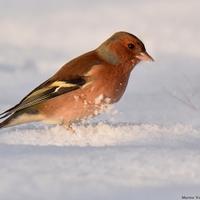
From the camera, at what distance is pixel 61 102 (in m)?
6.97

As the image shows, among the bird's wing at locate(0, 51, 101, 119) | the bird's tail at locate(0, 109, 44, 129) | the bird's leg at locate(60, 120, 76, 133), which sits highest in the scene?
the bird's wing at locate(0, 51, 101, 119)

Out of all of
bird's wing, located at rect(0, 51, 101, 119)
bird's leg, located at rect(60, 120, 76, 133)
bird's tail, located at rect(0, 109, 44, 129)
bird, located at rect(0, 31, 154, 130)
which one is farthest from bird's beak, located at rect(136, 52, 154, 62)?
bird's tail, located at rect(0, 109, 44, 129)

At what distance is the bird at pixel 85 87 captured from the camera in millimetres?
6855

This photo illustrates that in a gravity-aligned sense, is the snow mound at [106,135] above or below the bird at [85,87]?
below

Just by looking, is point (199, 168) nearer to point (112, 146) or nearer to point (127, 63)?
point (112, 146)

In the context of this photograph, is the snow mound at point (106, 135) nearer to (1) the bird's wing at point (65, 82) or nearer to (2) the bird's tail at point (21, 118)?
(2) the bird's tail at point (21, 118)

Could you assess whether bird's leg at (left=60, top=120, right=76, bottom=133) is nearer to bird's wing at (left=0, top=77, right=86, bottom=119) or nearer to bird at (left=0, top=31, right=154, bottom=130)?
bird at (left=0, top=31, right=154, bottom=130)

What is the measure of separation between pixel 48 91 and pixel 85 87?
48 centimetres

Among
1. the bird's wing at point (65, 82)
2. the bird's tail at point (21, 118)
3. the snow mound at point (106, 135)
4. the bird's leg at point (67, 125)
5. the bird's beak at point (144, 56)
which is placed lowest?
the snow mound at point (106, 135)

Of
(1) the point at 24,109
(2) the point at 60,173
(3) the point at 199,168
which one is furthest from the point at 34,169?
(1) the point at 24,109

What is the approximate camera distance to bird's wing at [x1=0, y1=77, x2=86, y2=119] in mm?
6883

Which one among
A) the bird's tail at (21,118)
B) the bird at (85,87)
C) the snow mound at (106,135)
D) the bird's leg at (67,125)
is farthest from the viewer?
the bird's tail at (21,118)

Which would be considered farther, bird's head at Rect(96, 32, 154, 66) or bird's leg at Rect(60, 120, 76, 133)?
bird's head at Rect(96, 32, 154, 66)

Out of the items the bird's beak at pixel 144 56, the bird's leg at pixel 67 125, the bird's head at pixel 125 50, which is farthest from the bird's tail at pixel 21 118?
the bird's beak at pixel 144 56
